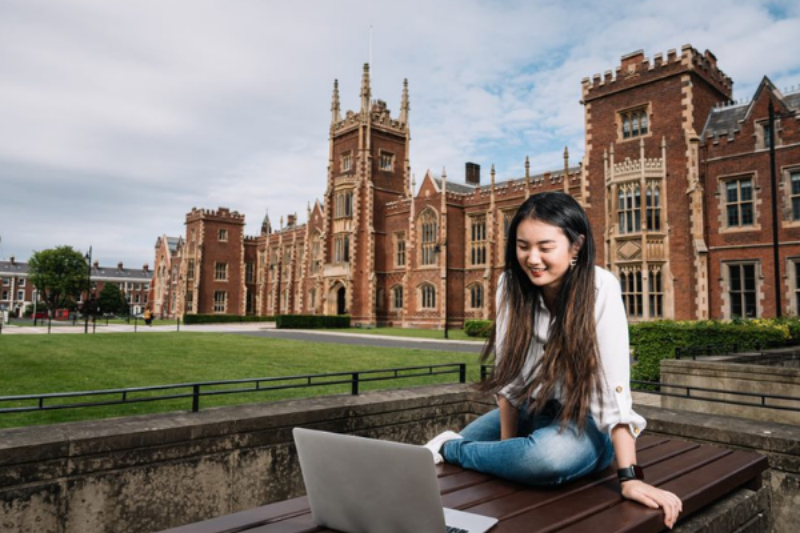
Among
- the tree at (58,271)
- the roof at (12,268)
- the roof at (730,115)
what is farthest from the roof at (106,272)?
the roof at (730,115)

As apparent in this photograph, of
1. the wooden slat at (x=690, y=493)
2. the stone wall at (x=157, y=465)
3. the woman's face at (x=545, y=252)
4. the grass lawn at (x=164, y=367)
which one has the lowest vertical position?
the grass lawn at (x=164, y=367)

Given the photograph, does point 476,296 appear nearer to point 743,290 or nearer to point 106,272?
point 743,290

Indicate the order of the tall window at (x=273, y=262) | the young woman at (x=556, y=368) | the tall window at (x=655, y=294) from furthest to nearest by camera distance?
1. the tall window at (x=273, y=262)
2. the tall window at (x=655, y=294)
3. the young woman at (x=556, y=368)

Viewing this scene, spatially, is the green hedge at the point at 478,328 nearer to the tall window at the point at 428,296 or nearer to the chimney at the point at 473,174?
the tall window at the point at 428,296

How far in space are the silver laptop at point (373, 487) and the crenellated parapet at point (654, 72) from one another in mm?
24681

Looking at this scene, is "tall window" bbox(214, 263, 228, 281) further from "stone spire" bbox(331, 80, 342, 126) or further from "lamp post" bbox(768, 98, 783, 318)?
"lamp post" bbox(768, 98, 783, 318)

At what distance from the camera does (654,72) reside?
22.7 m

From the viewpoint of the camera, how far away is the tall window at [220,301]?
5898cm

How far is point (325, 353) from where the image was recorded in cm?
1582

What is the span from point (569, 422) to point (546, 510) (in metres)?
0.47

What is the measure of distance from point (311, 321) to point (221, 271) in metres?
27.0

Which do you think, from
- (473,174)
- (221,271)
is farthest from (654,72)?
(221,271)

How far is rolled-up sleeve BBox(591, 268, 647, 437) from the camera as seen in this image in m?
2.37

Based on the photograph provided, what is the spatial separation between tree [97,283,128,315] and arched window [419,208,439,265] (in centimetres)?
6321
